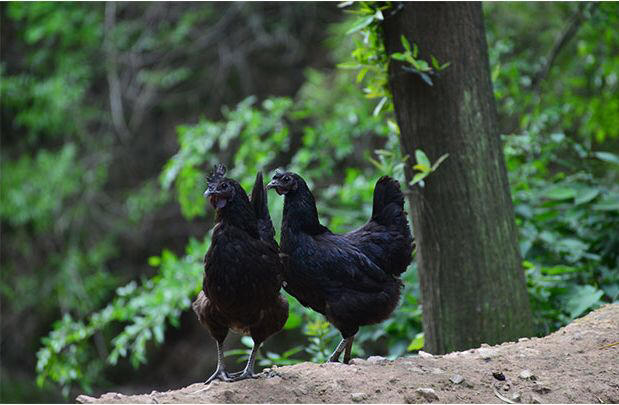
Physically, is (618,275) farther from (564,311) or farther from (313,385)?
(313,385)

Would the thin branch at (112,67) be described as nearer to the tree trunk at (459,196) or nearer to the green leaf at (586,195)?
the tree trunk at (459,196)

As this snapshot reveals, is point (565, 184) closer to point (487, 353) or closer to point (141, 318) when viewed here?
point (487, 353)

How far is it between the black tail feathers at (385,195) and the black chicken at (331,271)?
0.23 meters

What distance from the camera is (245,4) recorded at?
391 inches

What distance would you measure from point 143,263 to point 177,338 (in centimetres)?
124

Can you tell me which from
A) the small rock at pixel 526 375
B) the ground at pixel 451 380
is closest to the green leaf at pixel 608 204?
the ground at pixel 451 380

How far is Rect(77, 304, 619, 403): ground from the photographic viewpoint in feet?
9.87

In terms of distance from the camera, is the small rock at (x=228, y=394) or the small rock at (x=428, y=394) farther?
the small rock at (x=428, y=394)

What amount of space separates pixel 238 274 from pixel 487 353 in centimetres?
135

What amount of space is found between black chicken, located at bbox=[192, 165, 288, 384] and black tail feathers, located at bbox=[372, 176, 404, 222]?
856 millimetres

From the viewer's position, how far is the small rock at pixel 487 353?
354 centimetres

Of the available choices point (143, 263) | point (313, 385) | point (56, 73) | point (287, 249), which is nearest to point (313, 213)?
point (287, 249)

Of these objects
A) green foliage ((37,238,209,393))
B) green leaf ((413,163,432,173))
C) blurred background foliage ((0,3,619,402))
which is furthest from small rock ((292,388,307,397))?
green foliage ((37,238,209,393))

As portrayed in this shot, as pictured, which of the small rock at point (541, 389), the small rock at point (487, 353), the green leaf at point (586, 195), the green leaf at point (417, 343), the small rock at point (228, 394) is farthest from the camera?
the green leaf at point (586, 195)
